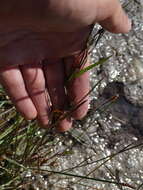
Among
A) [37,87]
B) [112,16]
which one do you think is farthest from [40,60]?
[112,16]

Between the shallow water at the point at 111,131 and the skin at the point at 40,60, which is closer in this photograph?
the skin at the point at 40,60

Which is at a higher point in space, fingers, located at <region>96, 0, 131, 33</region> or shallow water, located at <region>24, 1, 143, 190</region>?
fingers, located at <region>96, 0, 131, 33</region>

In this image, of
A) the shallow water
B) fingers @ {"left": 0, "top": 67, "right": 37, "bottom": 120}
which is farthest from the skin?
the shallow water

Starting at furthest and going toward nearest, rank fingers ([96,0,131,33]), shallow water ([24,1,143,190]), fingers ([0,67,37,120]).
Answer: shallow water ([24,1,143,190])
fingers ([0,67,37,120])
fingers ([96,0,131,33])

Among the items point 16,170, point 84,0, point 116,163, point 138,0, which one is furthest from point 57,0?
point 138,0

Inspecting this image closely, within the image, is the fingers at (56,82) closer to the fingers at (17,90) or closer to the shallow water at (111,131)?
the fingers at (17,90)

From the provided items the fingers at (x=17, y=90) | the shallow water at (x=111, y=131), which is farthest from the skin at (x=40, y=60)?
the shallow water at (x=111, y=131)

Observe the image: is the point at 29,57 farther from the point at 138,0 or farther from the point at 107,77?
the point at 138,0

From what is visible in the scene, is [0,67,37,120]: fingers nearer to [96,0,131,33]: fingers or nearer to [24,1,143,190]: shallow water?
[24,1,143,190]: shallow water
